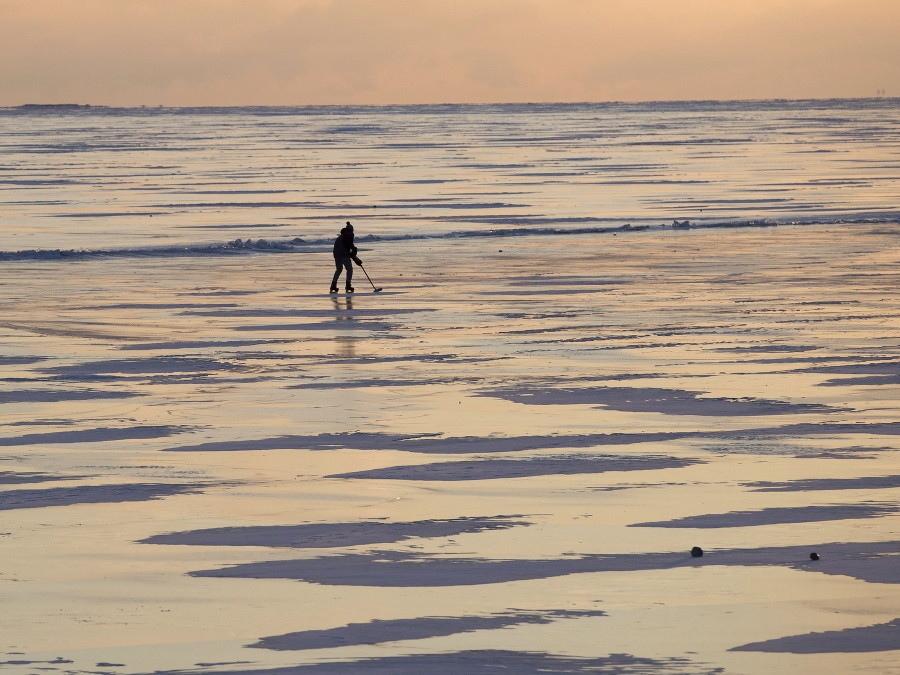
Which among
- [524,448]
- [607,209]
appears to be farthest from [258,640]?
[607,209]

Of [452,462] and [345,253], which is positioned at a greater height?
[345,253]

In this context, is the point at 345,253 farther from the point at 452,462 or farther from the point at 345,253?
the point at 452,462

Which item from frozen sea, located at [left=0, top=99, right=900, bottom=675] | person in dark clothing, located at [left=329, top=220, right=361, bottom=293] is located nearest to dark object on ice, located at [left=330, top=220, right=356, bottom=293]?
person in dark clothing, located at [left=329, top=220, right=361, bottom=293]

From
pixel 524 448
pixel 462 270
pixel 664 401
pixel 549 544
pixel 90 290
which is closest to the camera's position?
pixel 549 544

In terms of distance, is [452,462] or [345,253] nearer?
[452,462]

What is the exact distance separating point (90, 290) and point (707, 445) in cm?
1412

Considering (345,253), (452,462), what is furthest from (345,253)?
(452,462)

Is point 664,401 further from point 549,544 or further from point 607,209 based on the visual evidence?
point 607,209

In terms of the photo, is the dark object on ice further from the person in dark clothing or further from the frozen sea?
the frozen sea

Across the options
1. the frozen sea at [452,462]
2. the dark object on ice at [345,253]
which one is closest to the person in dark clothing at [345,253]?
the dark object on ice at [345,253]

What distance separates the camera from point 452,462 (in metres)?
11.0

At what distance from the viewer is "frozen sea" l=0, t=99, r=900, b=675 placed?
7281mm

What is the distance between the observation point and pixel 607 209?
40781 millimetres

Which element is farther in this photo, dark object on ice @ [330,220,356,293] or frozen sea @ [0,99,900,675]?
dark object on ice @ [330,220,356,293]
